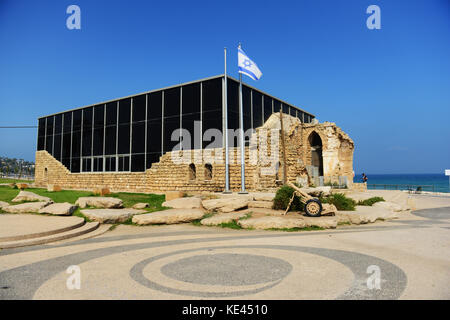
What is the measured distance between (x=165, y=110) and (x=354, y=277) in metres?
22.4

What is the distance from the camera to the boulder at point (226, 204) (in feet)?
41.9

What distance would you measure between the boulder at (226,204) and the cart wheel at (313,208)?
2.92 meters

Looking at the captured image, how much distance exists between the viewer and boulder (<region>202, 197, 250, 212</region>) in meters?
A: 12.8

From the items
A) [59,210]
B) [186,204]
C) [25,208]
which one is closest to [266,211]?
[186,204]

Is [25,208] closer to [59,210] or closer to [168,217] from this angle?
[59,210]

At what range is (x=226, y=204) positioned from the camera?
12898 millimetres

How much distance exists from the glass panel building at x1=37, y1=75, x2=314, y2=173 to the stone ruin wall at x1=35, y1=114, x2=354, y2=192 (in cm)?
109

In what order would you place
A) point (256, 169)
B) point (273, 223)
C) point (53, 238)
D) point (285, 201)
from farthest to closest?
point (256, 169) → point (285, 201) → point (273, 223) → point (53, 238)

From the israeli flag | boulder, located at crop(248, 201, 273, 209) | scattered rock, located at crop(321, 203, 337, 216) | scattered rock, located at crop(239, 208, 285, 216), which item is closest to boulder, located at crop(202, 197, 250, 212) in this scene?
scattered rock, located at crop(239, 208, 285, 216)

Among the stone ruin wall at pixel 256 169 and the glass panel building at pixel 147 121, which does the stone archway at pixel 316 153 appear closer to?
the stone ruin wall at pixel 256 169

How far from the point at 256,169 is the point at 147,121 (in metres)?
12.3

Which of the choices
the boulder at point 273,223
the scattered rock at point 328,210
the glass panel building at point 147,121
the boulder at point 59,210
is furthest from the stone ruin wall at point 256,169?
the boulder at point 59,210

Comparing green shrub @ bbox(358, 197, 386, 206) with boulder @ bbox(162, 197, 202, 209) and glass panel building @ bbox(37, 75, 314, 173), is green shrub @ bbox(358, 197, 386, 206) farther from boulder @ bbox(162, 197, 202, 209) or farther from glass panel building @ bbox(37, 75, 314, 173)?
glass panel building @ bbox(37, 75, 314, 173)
